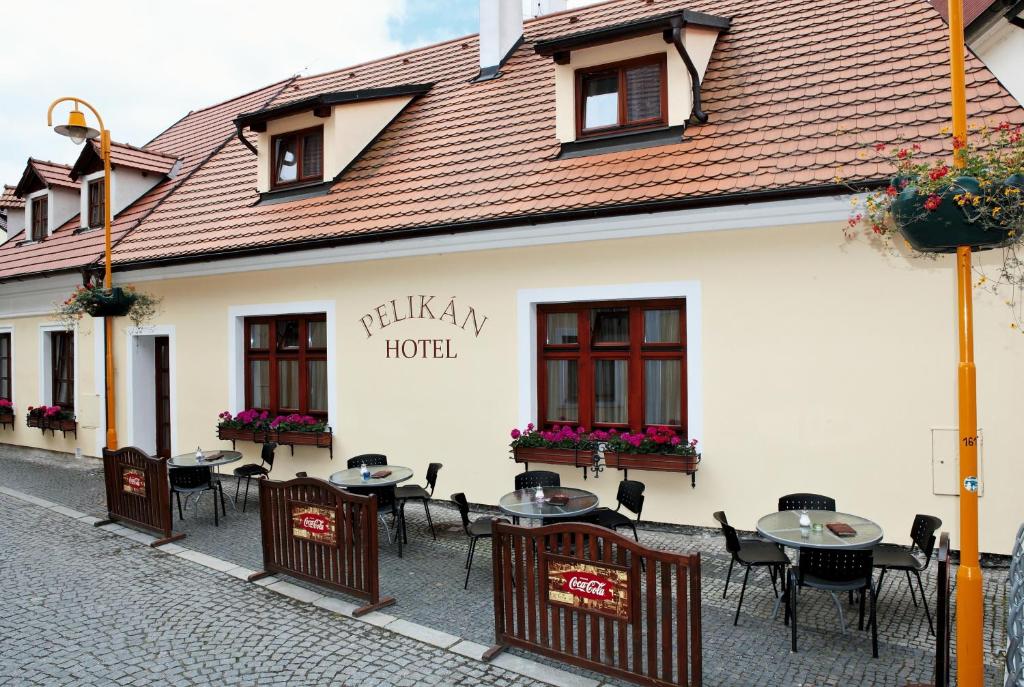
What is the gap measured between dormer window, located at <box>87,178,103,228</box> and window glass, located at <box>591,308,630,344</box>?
11994 mm

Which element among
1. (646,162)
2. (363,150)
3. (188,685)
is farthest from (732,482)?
(363,150)

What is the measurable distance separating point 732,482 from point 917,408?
2020 millimetres

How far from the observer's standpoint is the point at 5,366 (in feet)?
53.6

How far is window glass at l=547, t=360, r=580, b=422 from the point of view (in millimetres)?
8883

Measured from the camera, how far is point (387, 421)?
1012cm

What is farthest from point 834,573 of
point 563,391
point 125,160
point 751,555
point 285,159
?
point 125,160

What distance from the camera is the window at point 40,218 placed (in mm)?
16875

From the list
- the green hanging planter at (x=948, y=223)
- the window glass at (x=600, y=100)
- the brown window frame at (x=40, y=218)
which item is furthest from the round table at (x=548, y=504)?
the brown window frame at (x=40, y=218)

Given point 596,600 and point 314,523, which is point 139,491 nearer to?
point 314,523

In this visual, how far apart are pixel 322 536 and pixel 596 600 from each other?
2.87 metres

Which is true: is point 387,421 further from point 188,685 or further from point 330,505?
point 188,685

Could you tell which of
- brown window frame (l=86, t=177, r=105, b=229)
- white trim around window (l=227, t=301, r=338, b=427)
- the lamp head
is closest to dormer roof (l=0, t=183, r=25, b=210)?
brown window frame (l=86, t=177, r=105, b=229)

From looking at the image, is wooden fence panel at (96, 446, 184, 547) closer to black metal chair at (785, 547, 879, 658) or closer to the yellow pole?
black metal chair at (785, 547, 879, 658)

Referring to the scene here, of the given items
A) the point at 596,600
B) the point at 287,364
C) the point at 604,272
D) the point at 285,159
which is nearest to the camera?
the point at 596,600
